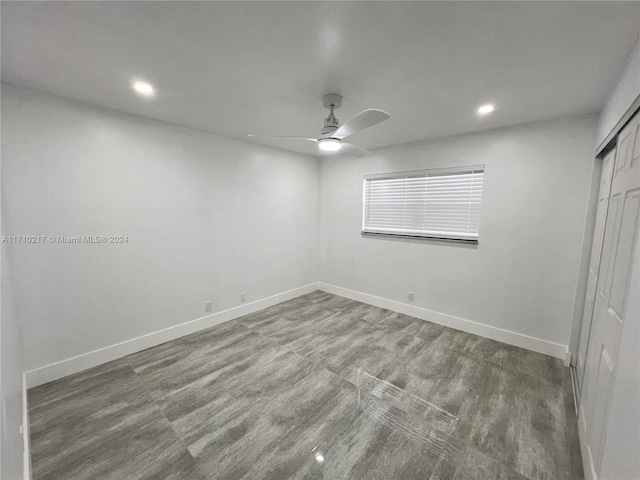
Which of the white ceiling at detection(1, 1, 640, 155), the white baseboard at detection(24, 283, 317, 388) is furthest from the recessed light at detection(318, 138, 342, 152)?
the white baseboard at detection(24, 283, 317, 388)

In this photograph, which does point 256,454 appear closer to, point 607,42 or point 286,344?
point 286,344

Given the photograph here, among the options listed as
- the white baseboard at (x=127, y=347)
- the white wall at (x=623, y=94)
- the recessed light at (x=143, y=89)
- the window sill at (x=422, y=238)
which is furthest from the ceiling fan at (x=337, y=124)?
the white baseboard at (x=127, y=347)

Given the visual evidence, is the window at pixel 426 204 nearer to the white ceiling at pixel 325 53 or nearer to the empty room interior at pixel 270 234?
the empty room interior at pixel 270 234

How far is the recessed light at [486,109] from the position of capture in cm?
223

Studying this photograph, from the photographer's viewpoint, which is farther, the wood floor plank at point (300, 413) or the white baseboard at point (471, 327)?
the white baseboard at point (471, 327)

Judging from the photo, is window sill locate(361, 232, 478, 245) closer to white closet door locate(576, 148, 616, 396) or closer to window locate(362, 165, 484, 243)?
window locate(362, 165, 484, 243)

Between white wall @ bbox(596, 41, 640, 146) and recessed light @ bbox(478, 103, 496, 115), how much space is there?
74cm

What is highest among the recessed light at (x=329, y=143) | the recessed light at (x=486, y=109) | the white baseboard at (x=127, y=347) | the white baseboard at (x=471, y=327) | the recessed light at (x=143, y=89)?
the recessed light at (x=486, y=109)

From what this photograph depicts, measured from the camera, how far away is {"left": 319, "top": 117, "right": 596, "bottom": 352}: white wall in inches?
101

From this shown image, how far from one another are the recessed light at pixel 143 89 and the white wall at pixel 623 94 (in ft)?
10.2

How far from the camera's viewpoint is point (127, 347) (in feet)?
8.77

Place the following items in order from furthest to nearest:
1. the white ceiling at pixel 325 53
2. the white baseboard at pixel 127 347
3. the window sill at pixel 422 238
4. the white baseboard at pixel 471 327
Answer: the window sill at pixel 422 238
the white baseboard at pixel 471 327
the white baseboard at pixel 127 347
the white ceiling at pixel 325 53

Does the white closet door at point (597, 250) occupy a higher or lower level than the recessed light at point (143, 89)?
lower

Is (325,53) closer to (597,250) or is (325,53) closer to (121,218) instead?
(121,218)
